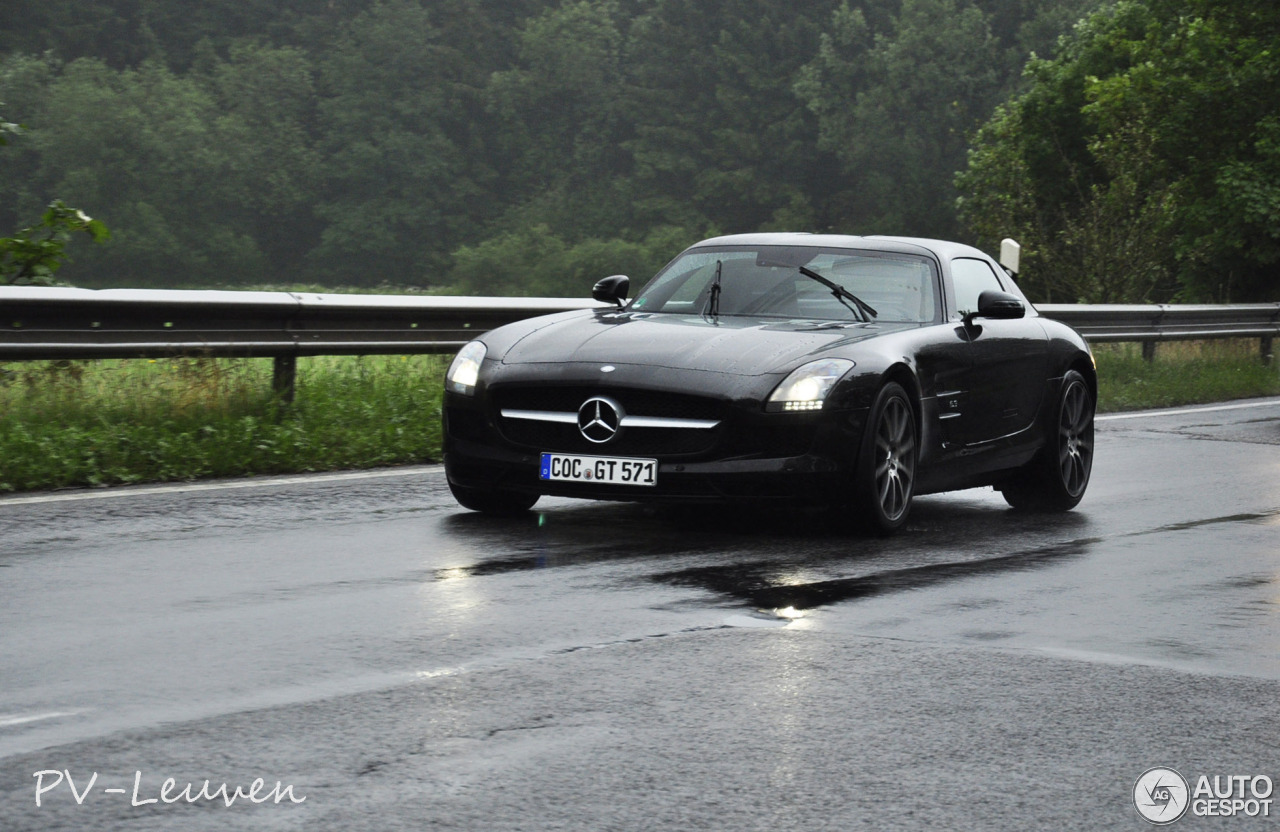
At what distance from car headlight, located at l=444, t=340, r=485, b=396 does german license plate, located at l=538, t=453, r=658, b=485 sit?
2.18 ft

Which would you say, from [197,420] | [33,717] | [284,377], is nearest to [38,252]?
[284,377]

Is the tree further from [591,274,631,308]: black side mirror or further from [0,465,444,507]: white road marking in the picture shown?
[591,274,631,308]: black side mirror

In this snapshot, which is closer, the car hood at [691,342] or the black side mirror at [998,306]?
the car hood at [691,342]

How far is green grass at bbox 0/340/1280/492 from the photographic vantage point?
10.6 meters

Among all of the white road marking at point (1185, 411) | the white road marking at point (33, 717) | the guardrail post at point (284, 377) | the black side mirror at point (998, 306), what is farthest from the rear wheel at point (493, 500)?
the white road marking at point (1185, 411)

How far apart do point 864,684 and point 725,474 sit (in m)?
2.94

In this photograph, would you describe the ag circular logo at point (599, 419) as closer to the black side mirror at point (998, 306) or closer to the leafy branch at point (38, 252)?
the black side mirror at point (998, 306)

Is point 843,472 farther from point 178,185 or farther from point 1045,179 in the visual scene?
point 178,185

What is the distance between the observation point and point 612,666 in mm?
5844

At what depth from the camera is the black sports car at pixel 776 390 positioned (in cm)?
861

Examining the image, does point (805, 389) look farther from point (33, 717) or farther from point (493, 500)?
point (33, 717)

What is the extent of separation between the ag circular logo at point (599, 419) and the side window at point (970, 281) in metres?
2.48

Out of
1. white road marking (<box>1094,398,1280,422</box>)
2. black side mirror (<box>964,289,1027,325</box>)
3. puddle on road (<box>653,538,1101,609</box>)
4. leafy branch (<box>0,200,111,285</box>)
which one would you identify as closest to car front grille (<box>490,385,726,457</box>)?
puddle on road (<box>653,538,1101,609</box>)

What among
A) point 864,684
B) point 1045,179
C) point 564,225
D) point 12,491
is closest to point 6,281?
point 12,491
